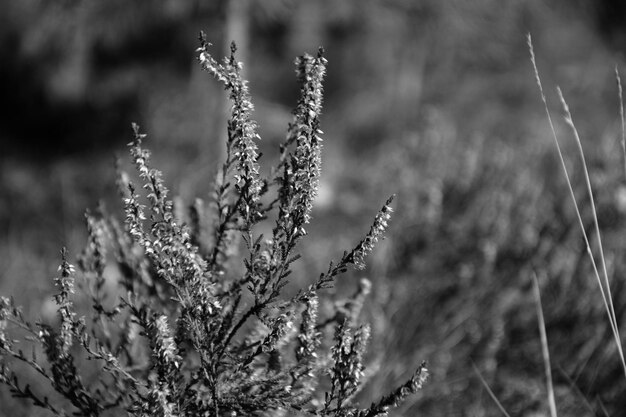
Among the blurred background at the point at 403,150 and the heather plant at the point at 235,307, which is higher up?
the blurred background at the point at 403,150

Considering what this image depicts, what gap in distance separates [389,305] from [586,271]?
777 millimetres

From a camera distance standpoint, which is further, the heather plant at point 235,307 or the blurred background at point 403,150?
the blurred background at point 403,150

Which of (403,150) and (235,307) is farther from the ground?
(403,150)

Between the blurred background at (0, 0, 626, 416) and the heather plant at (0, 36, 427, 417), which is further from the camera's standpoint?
the blurred background at (0, 0, 626, 416)

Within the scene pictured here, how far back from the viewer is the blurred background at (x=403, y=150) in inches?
102

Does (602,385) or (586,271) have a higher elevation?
(586,271)

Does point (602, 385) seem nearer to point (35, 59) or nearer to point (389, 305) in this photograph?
→ point (389, 305)

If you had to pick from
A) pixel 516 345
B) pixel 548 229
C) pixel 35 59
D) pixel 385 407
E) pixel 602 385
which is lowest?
pixel 385 407

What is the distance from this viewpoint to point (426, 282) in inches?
113

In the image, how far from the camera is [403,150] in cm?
462

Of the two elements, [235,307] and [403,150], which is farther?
[403,150]

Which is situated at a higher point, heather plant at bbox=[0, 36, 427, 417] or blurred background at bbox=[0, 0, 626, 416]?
blurred background at bbox=[0, 0, 626, 416]

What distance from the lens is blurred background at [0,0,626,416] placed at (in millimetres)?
2592

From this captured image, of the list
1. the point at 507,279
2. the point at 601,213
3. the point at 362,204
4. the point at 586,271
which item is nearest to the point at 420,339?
the point at 507,279
